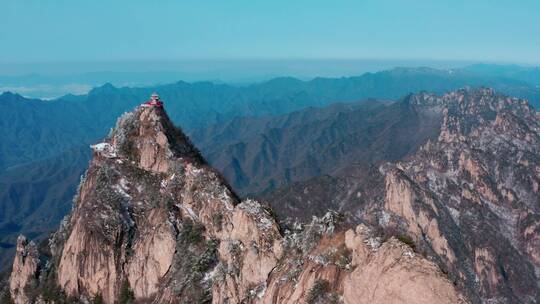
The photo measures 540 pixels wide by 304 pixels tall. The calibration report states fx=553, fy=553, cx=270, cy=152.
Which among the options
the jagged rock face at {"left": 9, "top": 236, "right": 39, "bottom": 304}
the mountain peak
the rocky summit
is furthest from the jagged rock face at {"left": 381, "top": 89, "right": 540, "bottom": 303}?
the jagged rock face at {"left": 9, "top": 236, "right": 39, "bottom": 304}

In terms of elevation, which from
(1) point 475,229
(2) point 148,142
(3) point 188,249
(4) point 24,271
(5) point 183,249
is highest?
(2) point 148,142

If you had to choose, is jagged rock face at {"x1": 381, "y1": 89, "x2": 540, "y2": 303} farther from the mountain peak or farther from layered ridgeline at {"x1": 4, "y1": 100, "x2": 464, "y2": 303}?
layered ridgeline at {"x1": 4, "y1": 100, "x2": 464, "y2": 303}

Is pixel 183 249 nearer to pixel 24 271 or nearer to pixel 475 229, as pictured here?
pixel 24 271

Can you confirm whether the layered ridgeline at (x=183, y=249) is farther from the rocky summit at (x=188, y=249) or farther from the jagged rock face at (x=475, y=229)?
the jagged rock face at (x=475, y=229)

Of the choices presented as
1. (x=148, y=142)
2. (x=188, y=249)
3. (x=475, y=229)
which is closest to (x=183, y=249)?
(x=188, y=249)

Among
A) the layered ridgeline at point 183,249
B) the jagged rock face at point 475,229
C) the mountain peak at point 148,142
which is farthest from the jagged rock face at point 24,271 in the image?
the jagged rock face at point 475,229

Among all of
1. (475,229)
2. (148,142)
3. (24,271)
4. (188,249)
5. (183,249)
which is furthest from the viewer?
(475,229)
